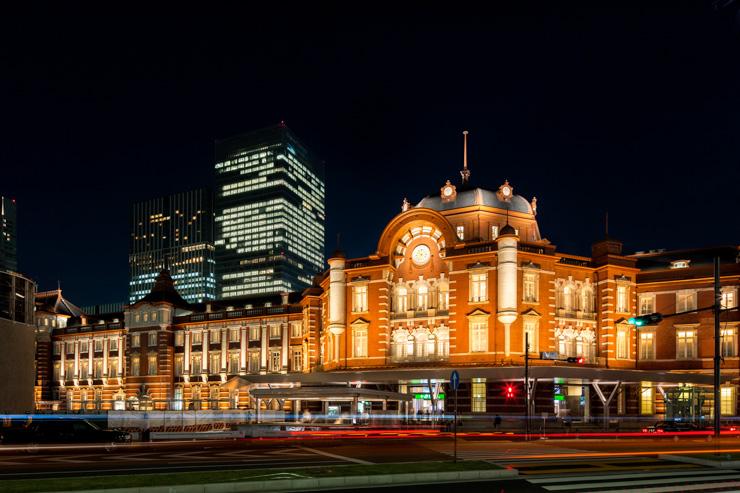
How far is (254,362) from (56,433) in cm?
4886

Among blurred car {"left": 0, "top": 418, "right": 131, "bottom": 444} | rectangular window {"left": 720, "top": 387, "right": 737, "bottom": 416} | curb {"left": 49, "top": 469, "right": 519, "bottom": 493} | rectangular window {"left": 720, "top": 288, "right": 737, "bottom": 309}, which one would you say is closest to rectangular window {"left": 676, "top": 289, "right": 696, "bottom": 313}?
rectangular window {"left": 720, "top": 288, "right": 737, "bottom": 309}

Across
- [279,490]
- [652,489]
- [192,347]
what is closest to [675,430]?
[652,489]

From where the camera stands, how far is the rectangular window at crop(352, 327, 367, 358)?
64438 mm

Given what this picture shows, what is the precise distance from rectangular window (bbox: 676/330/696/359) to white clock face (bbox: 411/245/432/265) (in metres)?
19.6

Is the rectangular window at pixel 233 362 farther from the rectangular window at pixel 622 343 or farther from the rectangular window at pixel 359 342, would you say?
the rectangular window at pixel 622 343

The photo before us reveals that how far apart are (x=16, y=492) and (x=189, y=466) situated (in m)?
7.37

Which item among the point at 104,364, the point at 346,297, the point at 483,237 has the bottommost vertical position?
the point at 104,364

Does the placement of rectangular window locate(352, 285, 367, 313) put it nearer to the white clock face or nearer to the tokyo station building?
the tokyo station building

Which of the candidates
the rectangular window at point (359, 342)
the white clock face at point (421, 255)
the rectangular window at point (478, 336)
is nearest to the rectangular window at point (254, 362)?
the rectangular window at point (359, 342)

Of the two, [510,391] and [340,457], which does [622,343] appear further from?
[340,457]

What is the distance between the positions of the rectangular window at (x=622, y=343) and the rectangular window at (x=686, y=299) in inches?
168

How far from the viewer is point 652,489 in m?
18.6

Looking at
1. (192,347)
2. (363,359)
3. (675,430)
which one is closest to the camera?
(675,430)

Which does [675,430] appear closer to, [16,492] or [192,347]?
[16,492]
